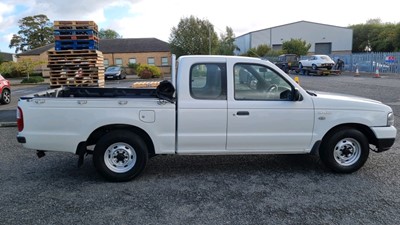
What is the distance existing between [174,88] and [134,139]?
3.07 feet

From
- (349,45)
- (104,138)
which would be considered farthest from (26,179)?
(349,45)

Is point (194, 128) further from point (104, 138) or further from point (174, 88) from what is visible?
point (104, 138)

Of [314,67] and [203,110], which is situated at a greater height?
[314,67]

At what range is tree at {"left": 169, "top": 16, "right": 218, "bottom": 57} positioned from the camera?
4712cm

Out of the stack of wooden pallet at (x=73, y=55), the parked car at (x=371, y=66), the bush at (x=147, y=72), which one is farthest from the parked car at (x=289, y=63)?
the stack of wooden pallet at (x=73, y=55)

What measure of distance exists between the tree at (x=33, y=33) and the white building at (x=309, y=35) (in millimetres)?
49328

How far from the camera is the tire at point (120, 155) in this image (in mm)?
4637

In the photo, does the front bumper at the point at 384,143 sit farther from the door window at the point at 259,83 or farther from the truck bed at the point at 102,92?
the truck bed at the point at 102,92

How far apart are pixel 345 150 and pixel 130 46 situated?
167ft

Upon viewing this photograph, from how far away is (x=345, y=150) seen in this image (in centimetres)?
502

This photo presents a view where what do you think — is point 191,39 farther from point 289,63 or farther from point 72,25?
point 72,25

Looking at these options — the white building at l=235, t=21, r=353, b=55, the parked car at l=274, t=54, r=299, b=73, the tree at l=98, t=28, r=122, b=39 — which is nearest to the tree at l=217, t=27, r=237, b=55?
the white building at l=235, t=21, r=353, b=55

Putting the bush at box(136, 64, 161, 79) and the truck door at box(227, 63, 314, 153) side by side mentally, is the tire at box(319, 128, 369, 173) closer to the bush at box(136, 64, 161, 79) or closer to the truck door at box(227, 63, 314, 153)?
the truck door at box(227, 63, 314, 153)

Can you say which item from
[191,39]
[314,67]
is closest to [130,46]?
[191,39]
